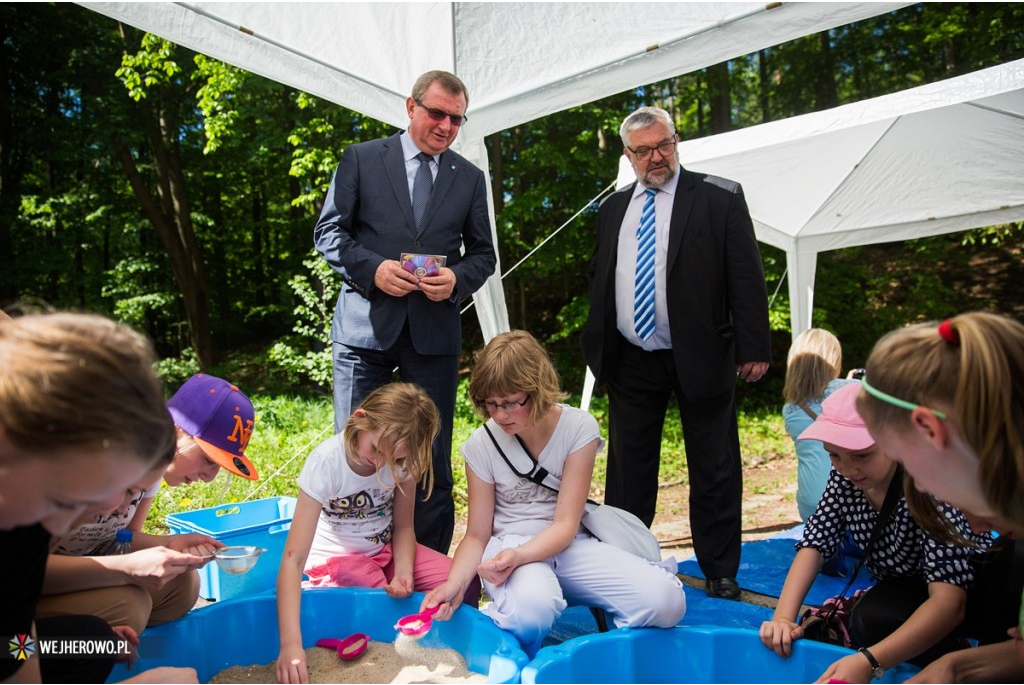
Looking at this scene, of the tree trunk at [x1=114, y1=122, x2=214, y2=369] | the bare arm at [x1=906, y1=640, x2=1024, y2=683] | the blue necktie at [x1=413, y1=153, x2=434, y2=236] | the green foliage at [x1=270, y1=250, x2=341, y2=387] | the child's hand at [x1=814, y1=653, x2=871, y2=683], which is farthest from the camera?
the tree trunk at [x1=114, y1=122, x2=214, y2=369]

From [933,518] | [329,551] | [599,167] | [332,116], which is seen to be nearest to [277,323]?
[332,116]

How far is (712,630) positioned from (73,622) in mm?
1358

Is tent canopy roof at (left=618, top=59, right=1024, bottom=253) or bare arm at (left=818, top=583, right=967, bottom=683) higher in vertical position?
tent canopy roof at (left=618, top=59, right=1024, bottom=253)

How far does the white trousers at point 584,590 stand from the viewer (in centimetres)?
199

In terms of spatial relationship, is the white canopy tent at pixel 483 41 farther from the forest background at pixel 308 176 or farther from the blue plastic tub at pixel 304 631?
the forest background at pixel 308 176

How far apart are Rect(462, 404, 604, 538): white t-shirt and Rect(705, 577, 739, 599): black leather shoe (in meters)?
0.79

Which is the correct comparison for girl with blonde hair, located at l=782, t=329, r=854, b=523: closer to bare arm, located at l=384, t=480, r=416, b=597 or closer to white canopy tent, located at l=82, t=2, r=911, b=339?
white canopy tent, located at l=82, t=2, r=911, b=339

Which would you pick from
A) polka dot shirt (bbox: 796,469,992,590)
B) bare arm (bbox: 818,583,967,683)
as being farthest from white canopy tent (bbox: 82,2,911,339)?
bare arm (bbox: 818,583,967,683)

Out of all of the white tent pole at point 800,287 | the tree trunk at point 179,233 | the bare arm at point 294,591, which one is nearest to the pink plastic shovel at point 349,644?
the bare arm at point 294,591

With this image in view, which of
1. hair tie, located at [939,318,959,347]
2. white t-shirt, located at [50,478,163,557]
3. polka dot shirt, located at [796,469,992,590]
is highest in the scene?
hair tie, located at [939,318,959,347]

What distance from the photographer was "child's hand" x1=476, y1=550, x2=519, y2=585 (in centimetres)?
201

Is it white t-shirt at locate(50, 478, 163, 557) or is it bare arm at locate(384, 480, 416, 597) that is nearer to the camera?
white t-shirt at locate(50, 478, 163, 557)

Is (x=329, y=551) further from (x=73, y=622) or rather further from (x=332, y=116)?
(x=332, y=116)

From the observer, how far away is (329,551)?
231cm
